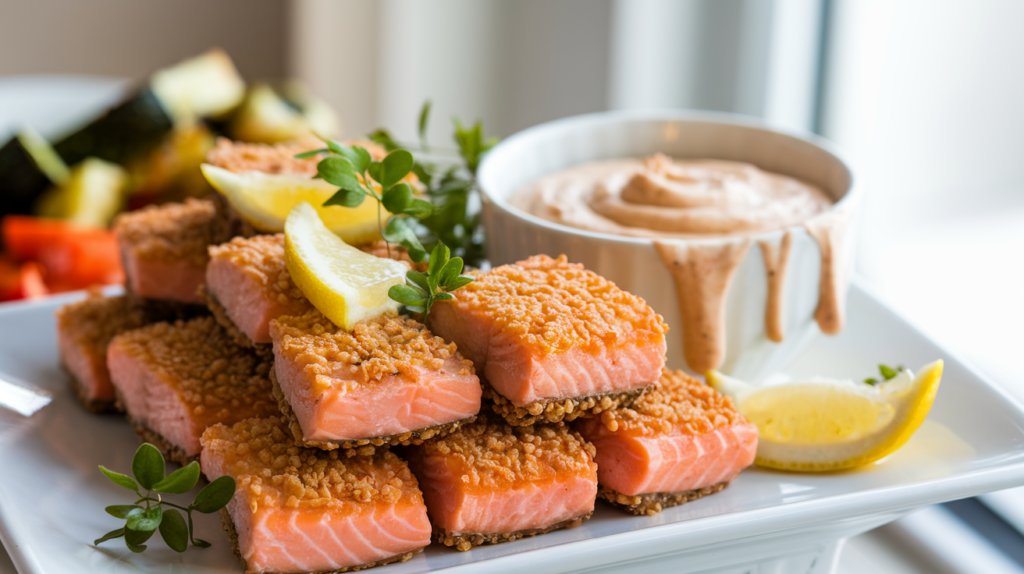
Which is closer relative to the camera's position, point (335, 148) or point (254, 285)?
point (254, 285)

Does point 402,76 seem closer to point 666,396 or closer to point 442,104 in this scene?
point 442,104

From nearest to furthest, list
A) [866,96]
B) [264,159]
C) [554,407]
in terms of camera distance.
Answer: [554,407], [264,159], [866,96]

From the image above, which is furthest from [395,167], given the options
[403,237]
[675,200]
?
[675,200]

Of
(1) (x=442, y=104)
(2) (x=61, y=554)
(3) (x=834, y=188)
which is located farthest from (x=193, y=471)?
(1) (x=442, y=104)

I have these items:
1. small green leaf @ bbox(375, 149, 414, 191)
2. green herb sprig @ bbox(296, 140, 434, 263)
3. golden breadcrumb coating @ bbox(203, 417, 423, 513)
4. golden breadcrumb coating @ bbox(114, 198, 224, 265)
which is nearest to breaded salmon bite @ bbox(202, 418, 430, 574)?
golden breadcrumb coating @ bbox(203, 417, 423, 513)

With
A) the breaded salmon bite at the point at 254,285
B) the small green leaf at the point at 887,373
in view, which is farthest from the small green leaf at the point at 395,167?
the small green leaf at the point at 887,373

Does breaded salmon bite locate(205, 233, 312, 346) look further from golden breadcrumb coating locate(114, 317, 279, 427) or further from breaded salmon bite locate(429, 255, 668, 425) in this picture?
breaded salmon bite locate(429, 255, 668, 425)

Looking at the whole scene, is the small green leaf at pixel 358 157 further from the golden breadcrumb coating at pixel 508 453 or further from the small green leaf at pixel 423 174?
the golden breadcrumb coating at pixel 508 453

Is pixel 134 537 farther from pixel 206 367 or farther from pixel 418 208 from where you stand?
pixel 418 208
